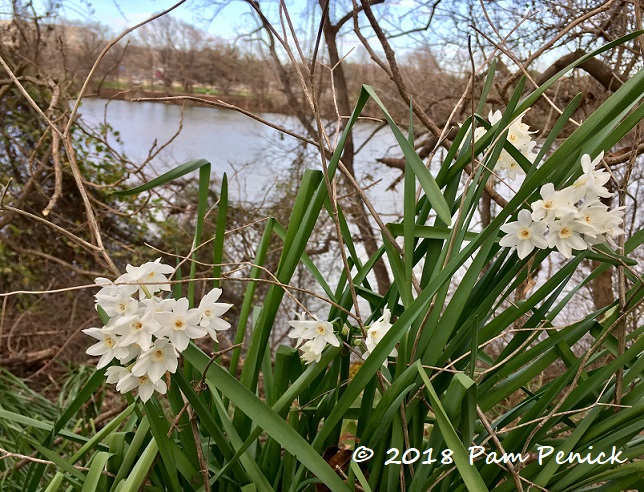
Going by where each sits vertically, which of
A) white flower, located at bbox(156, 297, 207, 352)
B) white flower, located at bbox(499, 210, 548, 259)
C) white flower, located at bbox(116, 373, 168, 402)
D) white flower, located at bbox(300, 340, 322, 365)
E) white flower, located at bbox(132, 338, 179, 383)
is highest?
white flower, located at bbox(499, 210, 548, 259)

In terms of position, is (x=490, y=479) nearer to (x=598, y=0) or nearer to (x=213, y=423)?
(x=213, y=423)

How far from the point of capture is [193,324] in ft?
1.68

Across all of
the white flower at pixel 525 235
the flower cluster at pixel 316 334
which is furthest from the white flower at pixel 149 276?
the white flower at pixel 525 235

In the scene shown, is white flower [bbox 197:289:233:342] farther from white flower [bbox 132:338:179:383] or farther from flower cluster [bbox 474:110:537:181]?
flower cluster [bbox 474:110:537:181]

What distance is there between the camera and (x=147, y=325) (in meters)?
0.49

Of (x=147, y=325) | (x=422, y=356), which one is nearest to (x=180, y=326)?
(x=147, y=325)

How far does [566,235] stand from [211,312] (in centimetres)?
32

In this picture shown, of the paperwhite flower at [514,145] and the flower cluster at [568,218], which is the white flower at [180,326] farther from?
the paperwhite flower at [514,145]

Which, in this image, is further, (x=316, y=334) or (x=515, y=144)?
(x=515, y=144)

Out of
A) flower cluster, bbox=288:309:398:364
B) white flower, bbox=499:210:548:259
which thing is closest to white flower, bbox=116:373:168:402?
flower cluster, bbox=288:309:398:364

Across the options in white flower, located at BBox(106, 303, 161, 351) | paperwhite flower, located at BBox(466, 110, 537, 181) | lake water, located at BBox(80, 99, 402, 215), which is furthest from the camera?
lake water, located at BBox(80, 99, 402, 215)

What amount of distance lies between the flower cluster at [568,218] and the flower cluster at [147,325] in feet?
0.89

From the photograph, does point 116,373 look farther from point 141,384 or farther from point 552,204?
point 552,204

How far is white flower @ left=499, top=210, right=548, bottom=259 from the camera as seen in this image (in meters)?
0.51
